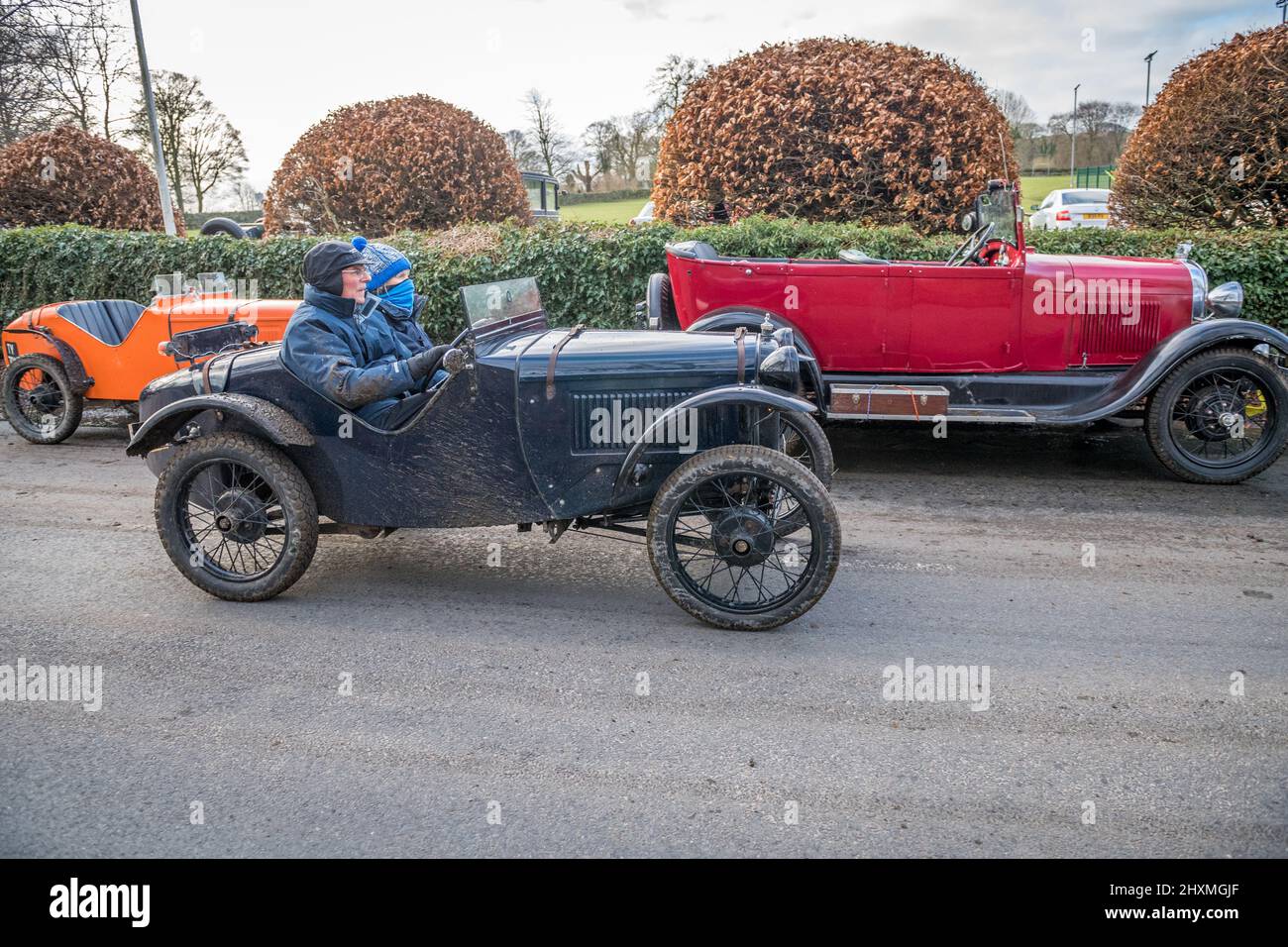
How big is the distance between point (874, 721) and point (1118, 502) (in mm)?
3689

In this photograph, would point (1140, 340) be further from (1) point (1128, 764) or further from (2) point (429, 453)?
(2) point (429, 453)

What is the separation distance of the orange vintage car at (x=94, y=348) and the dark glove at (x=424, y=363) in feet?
13.0

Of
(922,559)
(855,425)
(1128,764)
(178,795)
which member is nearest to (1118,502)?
(922,559)

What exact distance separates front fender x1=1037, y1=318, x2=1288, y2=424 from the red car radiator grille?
11.6 inches

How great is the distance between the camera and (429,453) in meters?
4.53

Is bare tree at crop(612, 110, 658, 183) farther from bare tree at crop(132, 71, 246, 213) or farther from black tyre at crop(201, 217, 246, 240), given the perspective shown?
black tyre at crop(201, 217, 246, 240)

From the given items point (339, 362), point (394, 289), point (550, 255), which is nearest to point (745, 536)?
point (339, 362)

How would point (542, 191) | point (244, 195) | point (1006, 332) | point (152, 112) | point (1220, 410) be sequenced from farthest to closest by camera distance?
point (244, 195) → point (542, 191) → point (152, 112) → point (1006, 332) → point (1220, 410)

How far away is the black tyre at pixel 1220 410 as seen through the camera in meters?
6.63

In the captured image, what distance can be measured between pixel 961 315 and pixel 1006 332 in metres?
0.35

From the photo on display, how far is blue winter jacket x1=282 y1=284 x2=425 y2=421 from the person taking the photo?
4457mm

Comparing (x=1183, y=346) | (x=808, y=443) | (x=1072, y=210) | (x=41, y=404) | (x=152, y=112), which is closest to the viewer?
(x=808, y=443)

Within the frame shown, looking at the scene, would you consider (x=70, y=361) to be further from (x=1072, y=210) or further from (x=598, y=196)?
(x=598, y=196)

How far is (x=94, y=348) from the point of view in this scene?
8.18 meters
